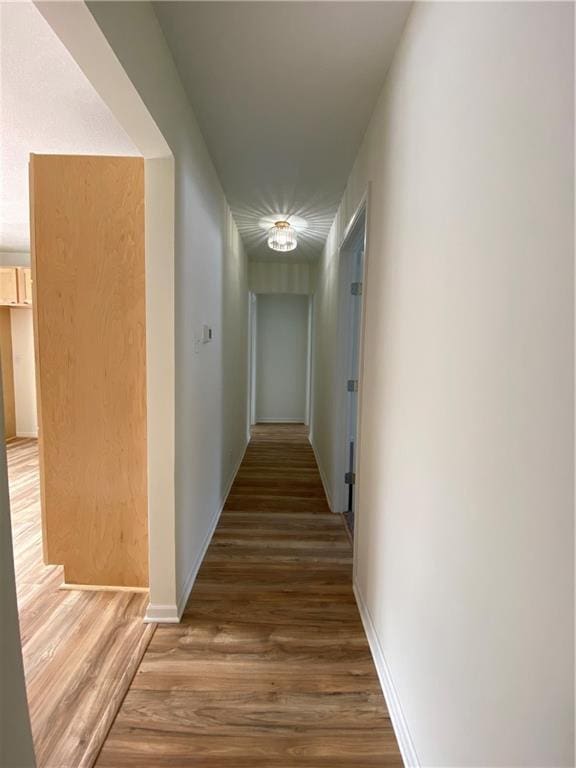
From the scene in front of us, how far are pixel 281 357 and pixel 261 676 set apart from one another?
520 cm

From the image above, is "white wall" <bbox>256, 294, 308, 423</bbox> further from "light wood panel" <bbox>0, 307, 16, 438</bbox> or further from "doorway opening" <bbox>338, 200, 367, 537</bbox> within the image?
"light wood panel" <bbox>0, 307, 16, 438</bbox>

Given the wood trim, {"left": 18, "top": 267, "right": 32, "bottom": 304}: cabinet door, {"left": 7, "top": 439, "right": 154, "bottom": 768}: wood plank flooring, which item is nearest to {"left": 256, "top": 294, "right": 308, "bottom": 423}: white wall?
{"left": 18, "top": 267, "right": 32, "bottom": 304}: cabinet door

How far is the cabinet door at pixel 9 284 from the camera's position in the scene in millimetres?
4430

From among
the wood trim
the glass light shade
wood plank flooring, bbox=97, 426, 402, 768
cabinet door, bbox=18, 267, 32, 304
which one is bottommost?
wood plank flooring, bbox=97, 426, 402, 768

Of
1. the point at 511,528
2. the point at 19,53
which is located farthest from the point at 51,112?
the point at 511,528

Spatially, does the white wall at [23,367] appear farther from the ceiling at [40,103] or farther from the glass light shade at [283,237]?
the glass light shade at [283,237]

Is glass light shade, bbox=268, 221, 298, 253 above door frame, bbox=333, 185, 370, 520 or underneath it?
above

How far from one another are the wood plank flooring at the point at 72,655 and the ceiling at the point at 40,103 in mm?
2459

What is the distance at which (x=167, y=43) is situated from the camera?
4.67 ft

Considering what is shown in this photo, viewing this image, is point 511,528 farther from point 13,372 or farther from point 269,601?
point 13,372

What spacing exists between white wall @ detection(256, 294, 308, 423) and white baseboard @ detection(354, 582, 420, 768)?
4.77 m

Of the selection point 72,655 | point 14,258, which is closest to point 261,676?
point 72,655

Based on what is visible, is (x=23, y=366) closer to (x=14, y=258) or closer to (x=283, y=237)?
(x=14, y=258)

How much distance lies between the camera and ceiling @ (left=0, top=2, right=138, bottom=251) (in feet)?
4.49
